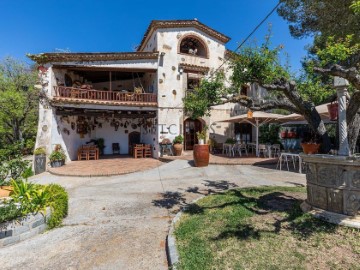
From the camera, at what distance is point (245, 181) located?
7.42 m

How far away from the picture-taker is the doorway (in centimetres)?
1444

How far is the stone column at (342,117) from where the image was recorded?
12.3ft

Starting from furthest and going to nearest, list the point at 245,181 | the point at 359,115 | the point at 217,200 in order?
the point at 245,181 < the point at 217,200 < the point at 359,115

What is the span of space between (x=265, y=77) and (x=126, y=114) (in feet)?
34.7

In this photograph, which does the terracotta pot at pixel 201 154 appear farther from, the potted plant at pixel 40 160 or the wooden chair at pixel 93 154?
the potted plant at pixel 40 160

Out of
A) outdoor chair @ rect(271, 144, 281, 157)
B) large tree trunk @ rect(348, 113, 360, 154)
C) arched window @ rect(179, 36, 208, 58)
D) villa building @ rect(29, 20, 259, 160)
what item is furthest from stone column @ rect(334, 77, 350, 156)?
arched window @ rect(179, 36, 208, 58)

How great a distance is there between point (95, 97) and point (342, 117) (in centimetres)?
1231

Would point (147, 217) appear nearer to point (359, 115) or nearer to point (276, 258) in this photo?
point (276, 258)

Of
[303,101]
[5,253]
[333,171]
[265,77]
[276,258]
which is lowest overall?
[5,253]

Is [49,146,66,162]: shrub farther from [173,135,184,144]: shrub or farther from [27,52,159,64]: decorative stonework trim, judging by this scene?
[173,135,184,144]: shrub

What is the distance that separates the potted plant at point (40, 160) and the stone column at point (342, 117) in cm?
1264

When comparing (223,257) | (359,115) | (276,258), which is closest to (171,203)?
(223,257)

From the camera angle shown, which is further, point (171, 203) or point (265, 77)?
point (171, 203)

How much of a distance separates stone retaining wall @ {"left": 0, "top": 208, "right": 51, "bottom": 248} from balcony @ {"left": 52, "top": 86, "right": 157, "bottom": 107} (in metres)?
8.88
